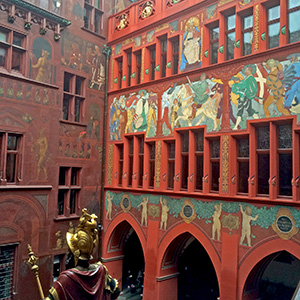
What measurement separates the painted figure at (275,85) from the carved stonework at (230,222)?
11.0 feet

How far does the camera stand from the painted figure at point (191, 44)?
12.6 meters

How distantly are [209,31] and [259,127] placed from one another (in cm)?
410

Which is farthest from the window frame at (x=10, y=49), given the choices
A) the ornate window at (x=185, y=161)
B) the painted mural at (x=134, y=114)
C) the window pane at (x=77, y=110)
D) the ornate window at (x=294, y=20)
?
the ornate window at (x=294, y=20)

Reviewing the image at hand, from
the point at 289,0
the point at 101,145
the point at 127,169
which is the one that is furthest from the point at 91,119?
the point at 289,0

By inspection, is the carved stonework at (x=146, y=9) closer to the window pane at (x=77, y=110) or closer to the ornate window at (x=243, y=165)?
the window pane at (x=77, y=110)

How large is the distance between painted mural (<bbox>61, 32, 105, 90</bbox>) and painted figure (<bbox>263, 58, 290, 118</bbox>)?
26.3 ft

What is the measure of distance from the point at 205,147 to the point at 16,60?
7662mm

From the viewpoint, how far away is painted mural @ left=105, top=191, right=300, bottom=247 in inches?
391

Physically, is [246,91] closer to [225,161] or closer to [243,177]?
[225,161]

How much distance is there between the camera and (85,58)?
15.4 metres

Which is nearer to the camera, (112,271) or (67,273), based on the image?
(67,273)

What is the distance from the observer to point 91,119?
51.1ft

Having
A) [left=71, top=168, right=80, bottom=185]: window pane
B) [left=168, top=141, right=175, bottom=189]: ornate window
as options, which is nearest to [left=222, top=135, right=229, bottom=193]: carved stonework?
[left=168, top=141, right=175, bottom=189]: ornate window

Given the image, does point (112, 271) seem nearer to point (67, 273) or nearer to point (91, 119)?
point (91, 119)
